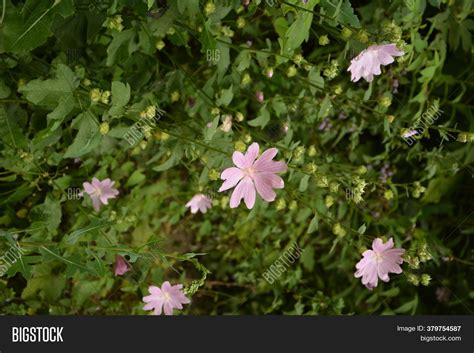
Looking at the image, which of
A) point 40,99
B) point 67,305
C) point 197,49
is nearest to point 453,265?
point 197,49

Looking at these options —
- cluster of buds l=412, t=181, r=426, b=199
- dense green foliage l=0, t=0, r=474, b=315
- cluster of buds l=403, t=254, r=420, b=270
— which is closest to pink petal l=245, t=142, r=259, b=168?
dense green foliage l=0, t=0, r=474, b=315

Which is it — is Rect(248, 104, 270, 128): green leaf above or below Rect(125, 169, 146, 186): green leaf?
below

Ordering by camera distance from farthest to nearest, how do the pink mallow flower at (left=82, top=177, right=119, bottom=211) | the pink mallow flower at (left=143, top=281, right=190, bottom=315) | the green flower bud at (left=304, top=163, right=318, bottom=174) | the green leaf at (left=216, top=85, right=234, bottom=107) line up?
the pink mallow flower at (left=82, top=177, right=119, bottom=211)
the pink mallow flower at (left=143, top=281, right=190, bottom=315)
the green leaf at (left=216, top=85, right=234, bottom=107)
the green flower bud at (left=304, top=163, right=318, bottom=174)

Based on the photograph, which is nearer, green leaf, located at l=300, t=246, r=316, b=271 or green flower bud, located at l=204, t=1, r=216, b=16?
green flower bud, located at l=204, t=1, r=216, b=16

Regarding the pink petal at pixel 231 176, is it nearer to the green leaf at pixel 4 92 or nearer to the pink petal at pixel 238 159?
the pink petal at pixel 238 159

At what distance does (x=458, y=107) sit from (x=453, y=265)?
1.01m

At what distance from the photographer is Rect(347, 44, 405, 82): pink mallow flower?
1.83 metres

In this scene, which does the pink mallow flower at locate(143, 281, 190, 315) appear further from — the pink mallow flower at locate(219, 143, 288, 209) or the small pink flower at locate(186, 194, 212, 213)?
the pink mallow flower at locate(219, 143, 288, 209)

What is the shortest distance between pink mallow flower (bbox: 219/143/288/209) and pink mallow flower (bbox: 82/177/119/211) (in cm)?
86

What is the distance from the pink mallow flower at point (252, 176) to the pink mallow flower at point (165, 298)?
636 mm

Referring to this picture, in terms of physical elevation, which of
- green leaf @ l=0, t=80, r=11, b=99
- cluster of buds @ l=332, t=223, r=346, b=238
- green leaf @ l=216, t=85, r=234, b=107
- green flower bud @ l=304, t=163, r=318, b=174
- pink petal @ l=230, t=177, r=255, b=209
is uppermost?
green leaf @ l=216, t=85, r=234, b=107

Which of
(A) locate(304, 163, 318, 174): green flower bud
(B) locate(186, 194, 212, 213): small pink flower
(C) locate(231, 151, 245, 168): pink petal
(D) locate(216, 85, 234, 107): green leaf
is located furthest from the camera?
(B) locate(186, 194, 212, 213): small pink flower

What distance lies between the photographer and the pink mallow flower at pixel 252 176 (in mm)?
1725

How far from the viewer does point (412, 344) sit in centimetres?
272
